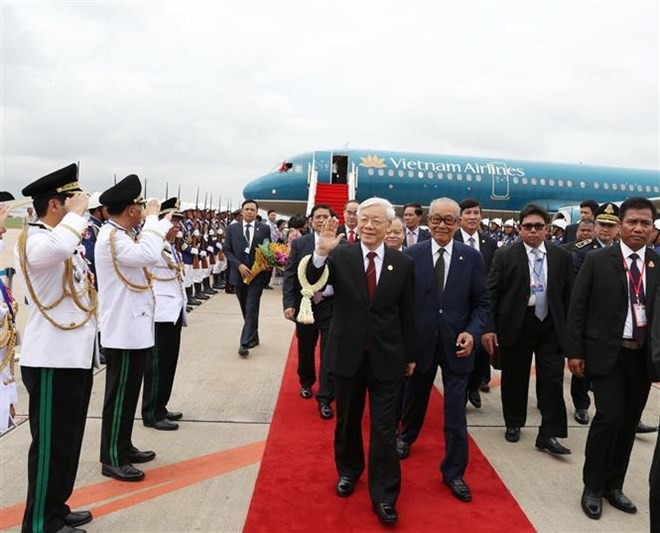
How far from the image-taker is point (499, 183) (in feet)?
66.7

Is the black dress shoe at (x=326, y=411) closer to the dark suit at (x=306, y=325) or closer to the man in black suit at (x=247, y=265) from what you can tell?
the dark suit at (x=306, y=325)

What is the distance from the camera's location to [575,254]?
207 inches

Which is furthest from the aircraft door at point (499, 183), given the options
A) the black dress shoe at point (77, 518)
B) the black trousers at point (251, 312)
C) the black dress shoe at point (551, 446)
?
the black dress shoe at point (77, 518)

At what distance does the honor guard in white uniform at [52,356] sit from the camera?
8.30 ft

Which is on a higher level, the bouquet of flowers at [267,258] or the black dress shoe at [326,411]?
the bouquet of flowers at [267,258]

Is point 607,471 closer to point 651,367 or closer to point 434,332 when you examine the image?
point 651,367

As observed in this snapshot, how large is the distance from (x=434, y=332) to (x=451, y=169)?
17567 millimetres

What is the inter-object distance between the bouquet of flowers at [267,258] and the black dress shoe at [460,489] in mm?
3709

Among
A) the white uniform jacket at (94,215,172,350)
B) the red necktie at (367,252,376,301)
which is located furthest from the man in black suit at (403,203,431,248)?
the white uniform jacket at (94,215,172,350)

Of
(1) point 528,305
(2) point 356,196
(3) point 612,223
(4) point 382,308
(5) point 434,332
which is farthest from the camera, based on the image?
(2) point 356,196

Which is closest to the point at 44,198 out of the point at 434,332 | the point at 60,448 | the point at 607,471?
the point at 60,448

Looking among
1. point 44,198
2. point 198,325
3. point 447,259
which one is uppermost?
point 44,198

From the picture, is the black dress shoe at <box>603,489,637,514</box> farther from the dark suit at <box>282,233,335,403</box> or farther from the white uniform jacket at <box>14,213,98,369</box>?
the white uniform jacket at <box>14,213,98,369</box>

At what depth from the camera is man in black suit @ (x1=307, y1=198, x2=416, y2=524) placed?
115 inches
